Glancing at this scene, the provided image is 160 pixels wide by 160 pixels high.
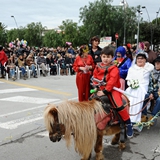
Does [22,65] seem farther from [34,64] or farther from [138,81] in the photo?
[138,81]

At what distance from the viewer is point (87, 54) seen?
571 centimetres

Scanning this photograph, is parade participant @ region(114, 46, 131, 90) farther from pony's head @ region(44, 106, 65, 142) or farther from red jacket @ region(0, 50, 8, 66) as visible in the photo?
red jacket @ region(0, 50, 8, 66)

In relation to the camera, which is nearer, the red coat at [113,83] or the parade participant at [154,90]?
the red coat at [113,83]

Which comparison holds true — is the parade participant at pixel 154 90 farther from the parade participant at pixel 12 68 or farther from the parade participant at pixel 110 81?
the parade participant at pixel 12 68

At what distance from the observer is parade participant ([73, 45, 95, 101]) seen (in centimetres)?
562

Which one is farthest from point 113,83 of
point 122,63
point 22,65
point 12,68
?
point 22,65

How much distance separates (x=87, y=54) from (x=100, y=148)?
99.4 inches

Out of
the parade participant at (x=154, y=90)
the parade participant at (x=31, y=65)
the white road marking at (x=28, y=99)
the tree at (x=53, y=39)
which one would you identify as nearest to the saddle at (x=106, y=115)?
the parade participant at (x=154, y=90)

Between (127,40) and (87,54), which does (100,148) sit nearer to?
(87,54)

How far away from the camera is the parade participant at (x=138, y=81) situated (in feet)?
16.8

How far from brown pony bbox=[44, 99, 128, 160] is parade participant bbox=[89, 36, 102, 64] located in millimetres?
2213

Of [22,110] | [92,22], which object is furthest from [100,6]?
[22,110]

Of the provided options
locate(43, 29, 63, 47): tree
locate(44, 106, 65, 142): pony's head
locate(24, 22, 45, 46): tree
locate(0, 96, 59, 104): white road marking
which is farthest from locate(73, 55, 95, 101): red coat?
locate(24, 22, 45, 46): tree

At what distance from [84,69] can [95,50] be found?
0.56 meters
